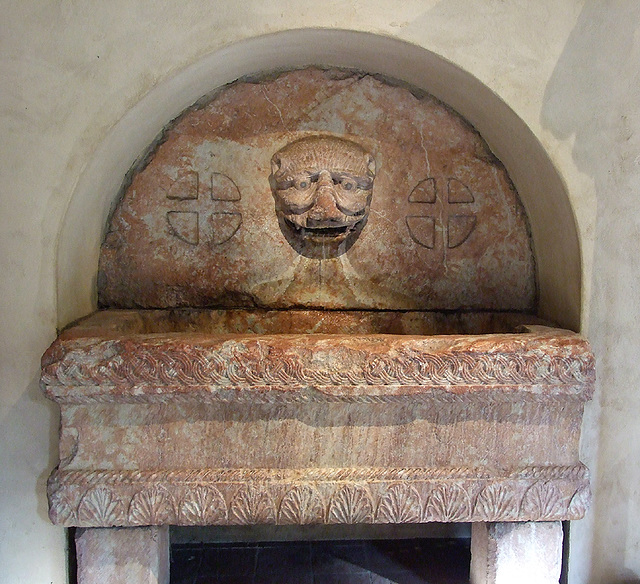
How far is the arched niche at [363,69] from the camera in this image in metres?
2.09

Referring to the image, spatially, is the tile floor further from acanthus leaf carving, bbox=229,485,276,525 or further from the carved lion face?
the carved lion face

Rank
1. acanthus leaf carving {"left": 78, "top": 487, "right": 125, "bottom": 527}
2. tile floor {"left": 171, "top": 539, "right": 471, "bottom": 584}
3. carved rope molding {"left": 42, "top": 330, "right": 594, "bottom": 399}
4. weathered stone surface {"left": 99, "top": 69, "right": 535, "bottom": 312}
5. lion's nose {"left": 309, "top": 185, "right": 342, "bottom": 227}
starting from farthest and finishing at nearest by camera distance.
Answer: tile floor {"left": 171, "top": 539, "right": 471, "bottom": 584} → weathered stone surface {"left": 99, "top": 69, "right": 535, "bottom": 312} → lion's nose {"left": 309, "top": 185, "right": 342, "bottom": 227} → acanthus leaf carving {"left": 78, "top": 487, "right": 125, "bottom": 527} → carved rope molding {"left": 42, "top": 330, "right": 594, "bottom": 399}

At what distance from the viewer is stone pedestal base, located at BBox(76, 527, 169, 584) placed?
2.00 meters

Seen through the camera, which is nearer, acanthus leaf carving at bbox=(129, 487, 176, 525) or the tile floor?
acanthus leaf carving at bbox=(129, 487, 176, 525)

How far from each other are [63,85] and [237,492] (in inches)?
65.5

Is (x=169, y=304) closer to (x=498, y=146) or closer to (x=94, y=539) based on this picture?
(x=94, y=539)

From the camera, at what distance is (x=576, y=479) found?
6.43 ft

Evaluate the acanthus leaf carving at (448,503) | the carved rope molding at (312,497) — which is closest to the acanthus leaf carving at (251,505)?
the carved rope molding at (312,497)

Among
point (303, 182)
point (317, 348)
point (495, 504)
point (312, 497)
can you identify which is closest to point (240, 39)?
point (303, 182)

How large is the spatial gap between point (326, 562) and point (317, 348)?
1.49 meters

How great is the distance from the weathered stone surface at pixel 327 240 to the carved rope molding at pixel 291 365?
2.53 ft

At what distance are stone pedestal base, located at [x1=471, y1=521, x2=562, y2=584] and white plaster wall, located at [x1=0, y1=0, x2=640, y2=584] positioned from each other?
0.16m

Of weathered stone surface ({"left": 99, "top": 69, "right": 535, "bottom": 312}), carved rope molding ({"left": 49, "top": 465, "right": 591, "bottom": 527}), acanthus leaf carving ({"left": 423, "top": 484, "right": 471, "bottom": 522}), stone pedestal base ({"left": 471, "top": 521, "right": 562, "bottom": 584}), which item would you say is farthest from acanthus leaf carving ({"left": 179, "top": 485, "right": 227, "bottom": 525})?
stone pedestal base ({"left": 471, "top": 521, "right": 562, "bottom": 584})

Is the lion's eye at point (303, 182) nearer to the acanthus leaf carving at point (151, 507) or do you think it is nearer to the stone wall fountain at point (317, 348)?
the stone wall fountain at point (317, 348)
